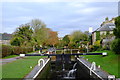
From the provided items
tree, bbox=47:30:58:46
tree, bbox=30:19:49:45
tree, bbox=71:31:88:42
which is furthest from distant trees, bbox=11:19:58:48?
tree, bbox=71:31:88:42

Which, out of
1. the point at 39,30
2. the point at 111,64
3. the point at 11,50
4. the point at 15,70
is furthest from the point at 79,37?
the point at 15,70

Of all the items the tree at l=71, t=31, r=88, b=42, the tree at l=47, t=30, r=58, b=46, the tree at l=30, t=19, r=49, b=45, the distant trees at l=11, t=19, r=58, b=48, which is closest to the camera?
the distant trees at l=11, t=19, r=58, b=48

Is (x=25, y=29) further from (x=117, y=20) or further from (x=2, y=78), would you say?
(x=2, y=78)

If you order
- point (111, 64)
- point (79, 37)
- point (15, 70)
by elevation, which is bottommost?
point (15, 70)

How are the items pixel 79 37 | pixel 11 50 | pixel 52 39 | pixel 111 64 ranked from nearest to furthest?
pixel 111 64, pixel 11 50, pixel 52 39, pixel 79 37

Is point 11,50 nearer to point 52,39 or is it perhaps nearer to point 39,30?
point 39,30

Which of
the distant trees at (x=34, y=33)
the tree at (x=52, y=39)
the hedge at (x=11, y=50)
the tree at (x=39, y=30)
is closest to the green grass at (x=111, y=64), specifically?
the hedge at (x=11, y=50)

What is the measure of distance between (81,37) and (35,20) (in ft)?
66.3

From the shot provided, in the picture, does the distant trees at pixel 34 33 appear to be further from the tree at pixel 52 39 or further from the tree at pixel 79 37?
the tree at pixel 79 37

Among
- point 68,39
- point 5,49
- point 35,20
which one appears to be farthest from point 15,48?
point 68,39

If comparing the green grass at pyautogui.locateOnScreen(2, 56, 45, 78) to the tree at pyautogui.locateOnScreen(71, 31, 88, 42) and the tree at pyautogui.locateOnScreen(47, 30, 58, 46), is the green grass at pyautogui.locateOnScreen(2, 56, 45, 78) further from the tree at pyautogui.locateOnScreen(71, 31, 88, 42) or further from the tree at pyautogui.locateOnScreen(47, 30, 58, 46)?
the tree at pyautogui.locateOnScreen(71, 31, 88, 42)

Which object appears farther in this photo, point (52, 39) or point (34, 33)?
point (52, 39)

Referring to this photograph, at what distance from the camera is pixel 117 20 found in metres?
15.1

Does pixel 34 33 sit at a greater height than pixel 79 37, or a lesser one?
greater
